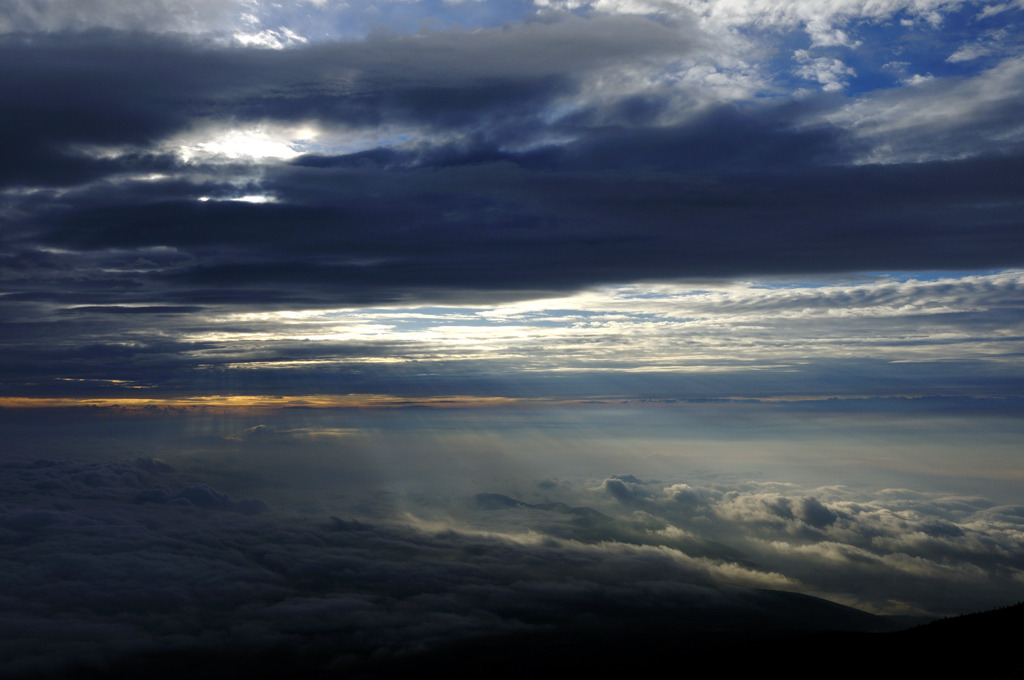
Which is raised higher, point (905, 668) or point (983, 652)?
point (983, 652)

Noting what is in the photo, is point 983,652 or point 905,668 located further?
point 905,668
